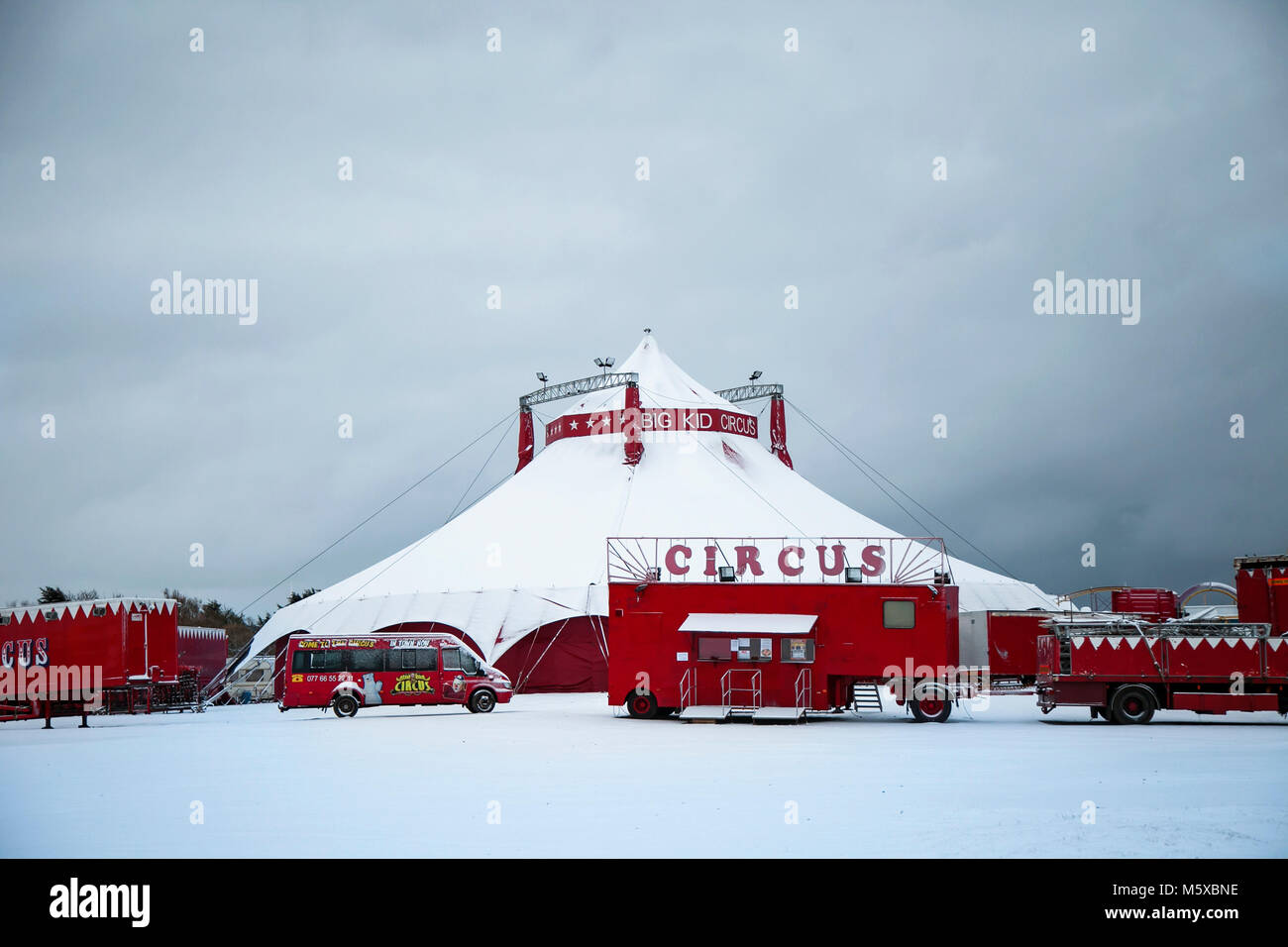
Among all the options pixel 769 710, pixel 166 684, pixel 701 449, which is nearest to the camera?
pixel 769 710

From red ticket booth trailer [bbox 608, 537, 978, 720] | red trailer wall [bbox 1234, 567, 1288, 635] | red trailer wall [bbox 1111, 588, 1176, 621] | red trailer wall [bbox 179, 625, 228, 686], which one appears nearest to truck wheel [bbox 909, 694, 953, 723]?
red ticket booth trailer [bbox 608, 537, 978, 720]

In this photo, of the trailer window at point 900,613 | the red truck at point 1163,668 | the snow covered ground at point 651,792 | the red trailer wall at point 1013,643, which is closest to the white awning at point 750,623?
the trailer window at point 900,613

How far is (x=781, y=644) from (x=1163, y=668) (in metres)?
7.57

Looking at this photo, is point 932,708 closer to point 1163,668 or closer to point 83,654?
point 1163,668

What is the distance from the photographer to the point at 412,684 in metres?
27.1

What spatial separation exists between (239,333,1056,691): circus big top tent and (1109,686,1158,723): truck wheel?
15360mm

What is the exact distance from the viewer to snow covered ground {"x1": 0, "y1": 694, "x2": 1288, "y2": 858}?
9.19 meters

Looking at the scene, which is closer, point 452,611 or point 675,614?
point 675,614

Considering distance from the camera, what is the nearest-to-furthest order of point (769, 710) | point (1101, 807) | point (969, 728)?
point (1101, 807) → point (969, 728) → point (769, 710)

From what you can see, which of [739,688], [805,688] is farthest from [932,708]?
[739,688]
